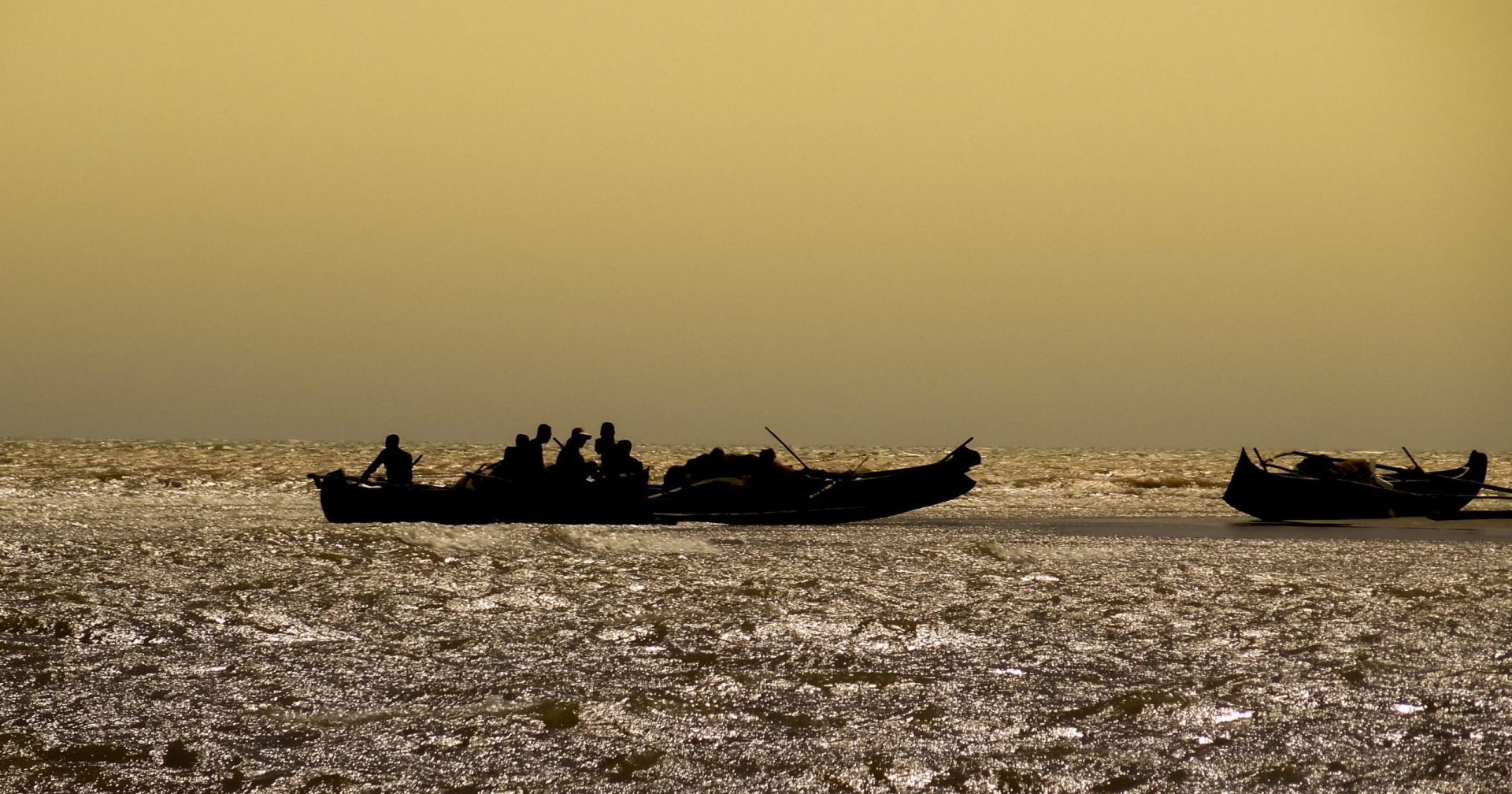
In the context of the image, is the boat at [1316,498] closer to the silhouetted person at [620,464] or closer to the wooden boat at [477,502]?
the silhouetted person at [620,464]

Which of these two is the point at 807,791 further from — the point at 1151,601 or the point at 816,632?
the point at 1151,601

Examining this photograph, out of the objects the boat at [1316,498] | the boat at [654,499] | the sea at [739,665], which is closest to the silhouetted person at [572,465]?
the boat at [654,499]

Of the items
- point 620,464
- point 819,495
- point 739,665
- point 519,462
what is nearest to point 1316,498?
point 819,495

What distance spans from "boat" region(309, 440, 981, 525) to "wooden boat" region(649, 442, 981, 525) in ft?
0.04

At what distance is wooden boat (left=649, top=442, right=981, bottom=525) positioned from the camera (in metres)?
22.4

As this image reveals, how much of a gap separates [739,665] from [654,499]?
12.0 meters

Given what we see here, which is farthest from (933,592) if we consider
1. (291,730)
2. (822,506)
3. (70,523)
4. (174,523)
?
(70,523)

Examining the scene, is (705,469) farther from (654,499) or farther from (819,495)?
(819,495)

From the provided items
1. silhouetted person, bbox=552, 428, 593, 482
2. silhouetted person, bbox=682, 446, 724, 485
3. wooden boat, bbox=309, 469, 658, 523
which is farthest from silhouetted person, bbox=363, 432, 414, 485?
silhouetted person, bbox=682, 446, 724, 485

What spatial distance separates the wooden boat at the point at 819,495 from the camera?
22438 mm

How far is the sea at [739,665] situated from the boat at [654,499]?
124cm

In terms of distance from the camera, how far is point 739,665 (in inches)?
396

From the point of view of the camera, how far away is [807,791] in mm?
6875

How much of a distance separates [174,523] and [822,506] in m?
10.4
